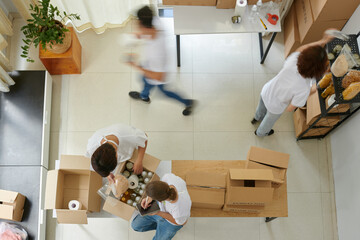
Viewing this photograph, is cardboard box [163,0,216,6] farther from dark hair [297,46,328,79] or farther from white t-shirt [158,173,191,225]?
white t-shirt [158,173,191,225]

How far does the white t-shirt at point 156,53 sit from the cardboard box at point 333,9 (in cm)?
169

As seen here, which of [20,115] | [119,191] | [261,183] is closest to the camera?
[119,191]

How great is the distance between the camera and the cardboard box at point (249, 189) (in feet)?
9.52

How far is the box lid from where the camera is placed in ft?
10.1

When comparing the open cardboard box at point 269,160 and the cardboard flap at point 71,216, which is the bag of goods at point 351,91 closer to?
the open cardboard box at point 269,160

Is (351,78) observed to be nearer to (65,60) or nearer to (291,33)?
(291,33)

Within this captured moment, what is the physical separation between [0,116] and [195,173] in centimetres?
240

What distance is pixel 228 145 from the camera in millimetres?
4004

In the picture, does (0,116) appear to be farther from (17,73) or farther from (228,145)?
(228,145)

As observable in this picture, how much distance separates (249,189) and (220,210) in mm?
392

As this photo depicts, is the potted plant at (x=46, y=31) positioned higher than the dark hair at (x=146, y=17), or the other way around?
the dark hair at (x=146, y=17)

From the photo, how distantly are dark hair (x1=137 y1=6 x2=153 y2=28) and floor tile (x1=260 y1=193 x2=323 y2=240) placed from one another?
2473mm

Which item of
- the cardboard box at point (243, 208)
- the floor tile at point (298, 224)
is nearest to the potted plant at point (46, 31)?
the cardboard box at point (243, 208)

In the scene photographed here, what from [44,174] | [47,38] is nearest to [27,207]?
[44,174]
